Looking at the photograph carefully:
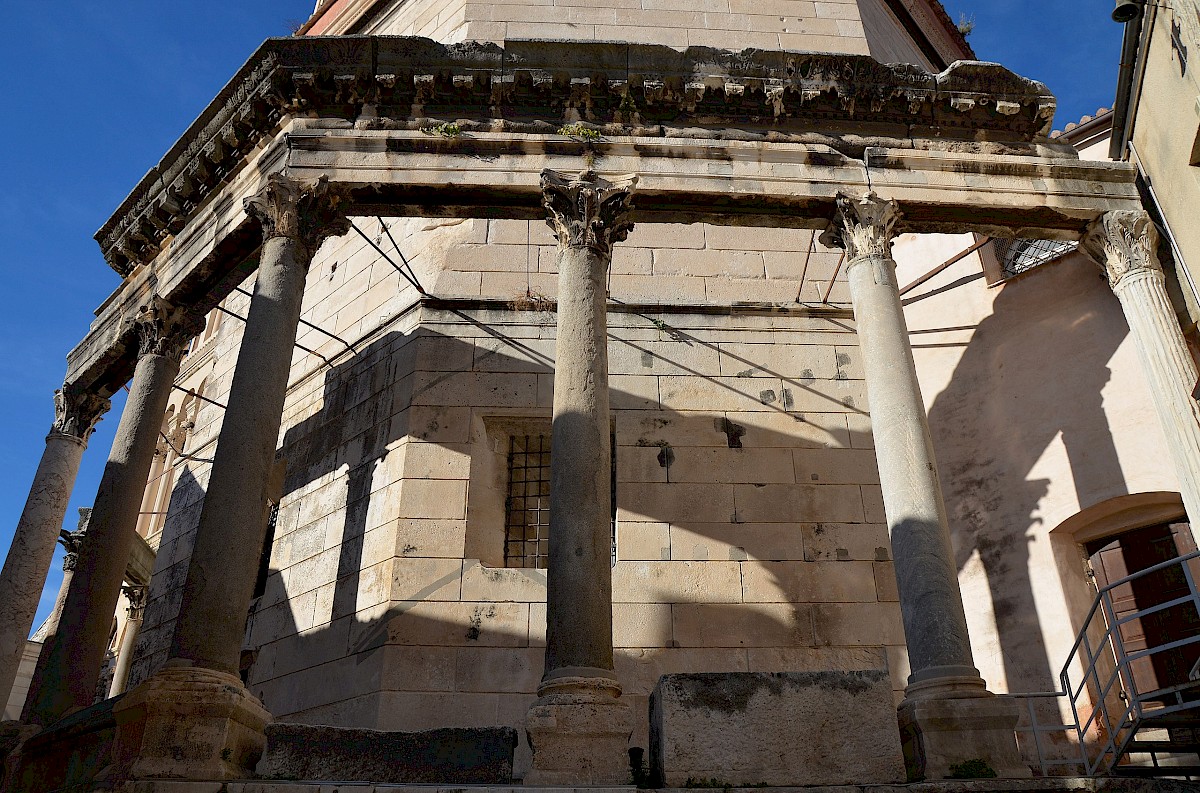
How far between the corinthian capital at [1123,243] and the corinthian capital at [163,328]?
1094cm

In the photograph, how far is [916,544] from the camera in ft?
26.4

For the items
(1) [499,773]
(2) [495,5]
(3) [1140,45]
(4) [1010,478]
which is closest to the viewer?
(1) [499,773]

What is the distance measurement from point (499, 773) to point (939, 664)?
12.1 ft

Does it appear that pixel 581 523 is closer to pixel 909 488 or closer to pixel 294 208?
pixel 909 488

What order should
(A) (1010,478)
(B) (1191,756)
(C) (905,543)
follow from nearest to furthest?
(C) (905,543), (B) (1191,756), (A) (1010,478)

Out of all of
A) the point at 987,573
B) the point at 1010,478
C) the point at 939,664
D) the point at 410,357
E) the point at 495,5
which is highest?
the point at 495,5

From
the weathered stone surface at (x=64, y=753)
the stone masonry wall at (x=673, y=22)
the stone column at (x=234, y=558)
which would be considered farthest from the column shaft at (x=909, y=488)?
the weathered stone surface at (x=64, y=753)

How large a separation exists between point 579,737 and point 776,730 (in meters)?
1.42

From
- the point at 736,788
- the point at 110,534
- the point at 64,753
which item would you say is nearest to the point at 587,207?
the point at 736,788

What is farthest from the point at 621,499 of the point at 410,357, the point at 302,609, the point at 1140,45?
the point at 1140,45

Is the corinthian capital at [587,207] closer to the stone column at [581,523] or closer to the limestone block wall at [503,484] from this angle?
the stone column at [581,523]

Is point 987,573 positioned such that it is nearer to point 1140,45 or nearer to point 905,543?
point 905,543

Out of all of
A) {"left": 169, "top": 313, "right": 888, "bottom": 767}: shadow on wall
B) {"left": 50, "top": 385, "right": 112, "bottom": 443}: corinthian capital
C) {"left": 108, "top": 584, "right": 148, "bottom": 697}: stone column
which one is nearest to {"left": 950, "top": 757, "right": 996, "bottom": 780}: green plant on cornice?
{"left": 169, "top": 313, "right": 888, "bottom": 767}: shadow on wall

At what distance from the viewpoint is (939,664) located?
7.55m
